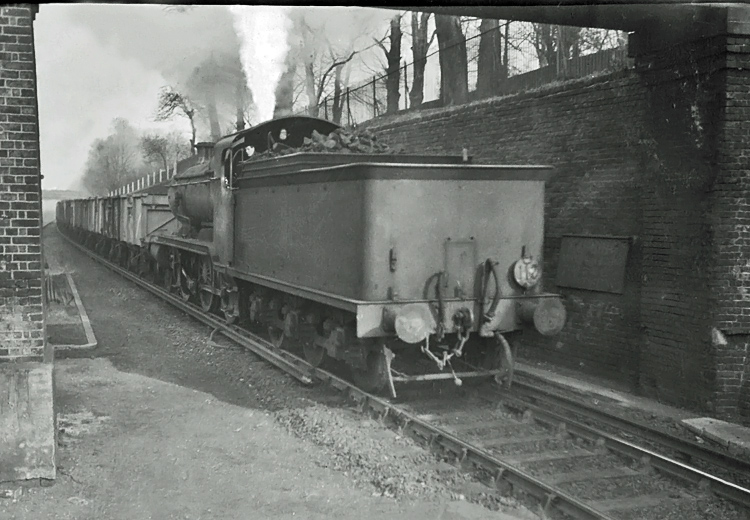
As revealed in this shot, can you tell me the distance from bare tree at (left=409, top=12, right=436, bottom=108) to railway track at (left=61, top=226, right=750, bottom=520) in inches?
357

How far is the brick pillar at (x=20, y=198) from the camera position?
4867 millimetres

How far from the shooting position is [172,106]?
11.7 m

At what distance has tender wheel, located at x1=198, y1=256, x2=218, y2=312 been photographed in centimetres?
1129

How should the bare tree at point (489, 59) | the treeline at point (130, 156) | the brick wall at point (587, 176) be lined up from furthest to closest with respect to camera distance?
the treeline at point (130, 156) → the bare tree at point (489, 59) → the brick wall at point (587, 176)

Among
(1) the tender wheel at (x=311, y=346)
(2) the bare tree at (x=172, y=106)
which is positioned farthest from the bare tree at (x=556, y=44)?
(1) the tender wheel at (x=311, y=346)

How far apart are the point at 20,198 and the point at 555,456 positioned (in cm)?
431

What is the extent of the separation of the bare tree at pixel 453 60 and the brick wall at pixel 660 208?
3.45m

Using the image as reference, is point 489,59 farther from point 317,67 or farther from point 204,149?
point 204,149

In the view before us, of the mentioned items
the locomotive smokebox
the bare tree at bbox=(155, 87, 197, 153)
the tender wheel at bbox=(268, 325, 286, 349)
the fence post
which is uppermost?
the fence post

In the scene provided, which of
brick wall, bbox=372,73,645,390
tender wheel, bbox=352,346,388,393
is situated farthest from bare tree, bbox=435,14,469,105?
tender wheel, bbox=352,346,388,393

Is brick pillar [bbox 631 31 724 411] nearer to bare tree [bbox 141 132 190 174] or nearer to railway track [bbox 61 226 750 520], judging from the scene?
railway track [bbox 61 226 750 520]

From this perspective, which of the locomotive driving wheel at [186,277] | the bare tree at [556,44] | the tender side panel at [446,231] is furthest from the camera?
the locomotive driving wheel at [186,277]

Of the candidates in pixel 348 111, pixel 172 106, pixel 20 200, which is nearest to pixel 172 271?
pixel 172 106

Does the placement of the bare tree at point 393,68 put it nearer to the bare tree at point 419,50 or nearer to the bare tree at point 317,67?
the bare tree at point 419,50
